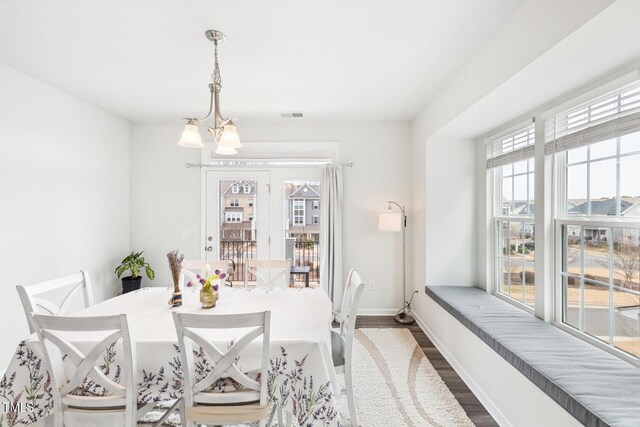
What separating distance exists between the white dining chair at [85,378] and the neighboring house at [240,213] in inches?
101

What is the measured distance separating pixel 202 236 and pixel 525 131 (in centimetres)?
368

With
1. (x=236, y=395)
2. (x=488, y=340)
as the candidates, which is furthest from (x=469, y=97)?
(x=236, y=395)

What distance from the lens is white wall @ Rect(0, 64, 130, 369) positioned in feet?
8.19

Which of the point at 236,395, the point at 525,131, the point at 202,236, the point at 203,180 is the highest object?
the point at 525,131

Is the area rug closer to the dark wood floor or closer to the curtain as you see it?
the dark wood floor

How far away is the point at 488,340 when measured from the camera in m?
2.02

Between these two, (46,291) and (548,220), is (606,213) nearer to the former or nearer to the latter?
(548,220)

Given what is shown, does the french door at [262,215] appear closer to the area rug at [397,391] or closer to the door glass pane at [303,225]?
the door glass pane at [303,225]

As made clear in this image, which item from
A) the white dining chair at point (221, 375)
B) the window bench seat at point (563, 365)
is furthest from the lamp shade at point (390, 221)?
the white dining chair at point (221, 375)

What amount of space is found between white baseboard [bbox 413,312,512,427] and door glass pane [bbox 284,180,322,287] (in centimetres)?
155

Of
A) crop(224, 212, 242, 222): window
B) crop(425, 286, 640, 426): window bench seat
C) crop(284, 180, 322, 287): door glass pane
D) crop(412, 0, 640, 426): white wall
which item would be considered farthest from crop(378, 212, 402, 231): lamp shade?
crop(224, 212, 242, 222): window

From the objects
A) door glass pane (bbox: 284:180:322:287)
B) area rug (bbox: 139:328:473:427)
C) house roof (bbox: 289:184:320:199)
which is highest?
house roof (bbox: 289:184:320:199)

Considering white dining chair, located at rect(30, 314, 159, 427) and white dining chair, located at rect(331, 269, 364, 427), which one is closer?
white dining chair, located at rect(30, 314, 159, 427)

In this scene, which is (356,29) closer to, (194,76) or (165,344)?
(194,76)
